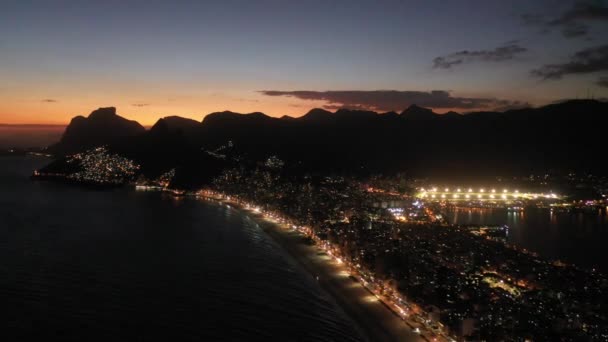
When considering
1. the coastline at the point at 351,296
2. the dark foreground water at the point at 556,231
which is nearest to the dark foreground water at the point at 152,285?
the coastline at the point at 351,296

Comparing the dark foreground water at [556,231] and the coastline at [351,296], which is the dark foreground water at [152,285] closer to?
the coastline at [351,296]

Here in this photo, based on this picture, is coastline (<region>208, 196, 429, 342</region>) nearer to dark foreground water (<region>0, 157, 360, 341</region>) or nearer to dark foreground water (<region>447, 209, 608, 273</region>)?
dark foreground water (<region>0, 157, 360, 341</region>)

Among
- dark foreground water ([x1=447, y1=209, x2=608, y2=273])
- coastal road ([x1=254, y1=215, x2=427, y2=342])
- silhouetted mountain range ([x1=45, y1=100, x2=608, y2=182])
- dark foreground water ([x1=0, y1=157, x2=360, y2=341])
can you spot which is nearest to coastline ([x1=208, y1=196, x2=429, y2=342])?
coastal road ([x1=254, y1=215, x2=427, y2=342])

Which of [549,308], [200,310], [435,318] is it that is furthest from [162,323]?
[549,308]

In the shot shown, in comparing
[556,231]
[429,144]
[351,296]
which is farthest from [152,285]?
[429,144]

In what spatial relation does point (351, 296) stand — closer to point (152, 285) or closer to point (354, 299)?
point (354, 299)
